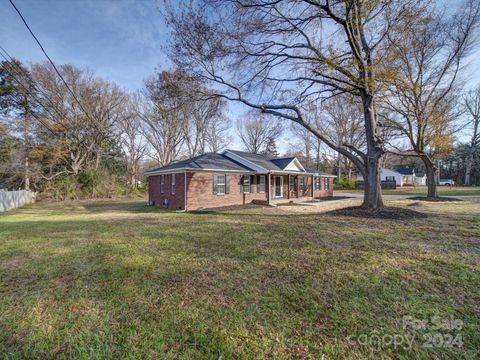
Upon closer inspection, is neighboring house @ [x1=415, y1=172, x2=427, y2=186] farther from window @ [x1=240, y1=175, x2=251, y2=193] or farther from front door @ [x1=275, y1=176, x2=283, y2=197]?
window @ [x1=240, y1=175, x2=251, y2=193]

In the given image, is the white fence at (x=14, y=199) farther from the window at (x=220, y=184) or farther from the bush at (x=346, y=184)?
the bush at (x=346, y=184)

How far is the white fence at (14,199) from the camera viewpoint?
14.4 meters

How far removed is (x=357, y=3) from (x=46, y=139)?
87.6 ft

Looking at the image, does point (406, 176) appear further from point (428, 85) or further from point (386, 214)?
point (386, 214)

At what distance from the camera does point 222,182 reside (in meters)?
14.9

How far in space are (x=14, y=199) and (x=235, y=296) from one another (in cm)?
2027

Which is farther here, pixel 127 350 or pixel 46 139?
pixel 46 139

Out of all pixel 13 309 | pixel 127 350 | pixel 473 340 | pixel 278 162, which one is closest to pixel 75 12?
pixel 13 309

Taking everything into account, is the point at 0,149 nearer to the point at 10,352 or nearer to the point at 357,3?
the point at 10,352

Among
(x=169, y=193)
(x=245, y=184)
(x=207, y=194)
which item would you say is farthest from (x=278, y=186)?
(x=169, y=193)

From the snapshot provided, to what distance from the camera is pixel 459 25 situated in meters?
12.7

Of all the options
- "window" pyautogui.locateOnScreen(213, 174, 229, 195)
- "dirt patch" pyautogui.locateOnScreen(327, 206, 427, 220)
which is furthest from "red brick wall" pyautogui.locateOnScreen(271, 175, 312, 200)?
"dirt patch" pyautogui.locateOnScreen(327, 206, 427, 220)

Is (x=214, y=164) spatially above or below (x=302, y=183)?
above

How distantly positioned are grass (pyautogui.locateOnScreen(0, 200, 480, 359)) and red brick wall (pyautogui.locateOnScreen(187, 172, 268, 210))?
733 centimetres
